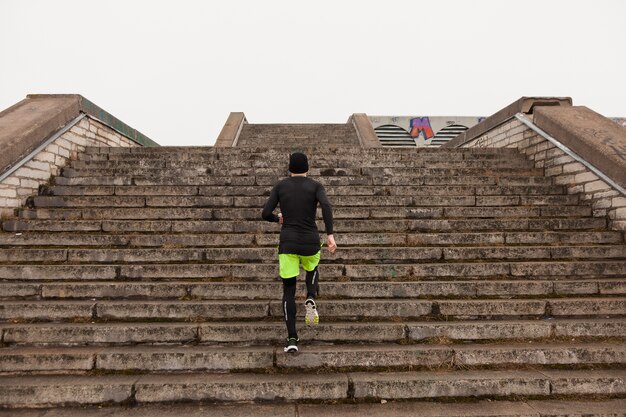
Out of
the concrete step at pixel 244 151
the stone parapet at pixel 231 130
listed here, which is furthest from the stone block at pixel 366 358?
the stone parapet at pixel 231 130

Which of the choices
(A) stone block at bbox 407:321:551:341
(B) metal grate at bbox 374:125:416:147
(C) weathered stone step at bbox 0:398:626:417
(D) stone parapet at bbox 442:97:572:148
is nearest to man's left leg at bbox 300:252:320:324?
(C) weathered stone step at bbox 0:398:626:417

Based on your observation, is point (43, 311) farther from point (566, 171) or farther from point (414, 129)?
point (414, 129)

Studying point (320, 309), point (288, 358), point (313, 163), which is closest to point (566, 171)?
point (313, 163)

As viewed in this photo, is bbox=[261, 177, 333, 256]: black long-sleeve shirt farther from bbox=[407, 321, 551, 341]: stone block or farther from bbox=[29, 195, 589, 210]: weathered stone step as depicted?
bbox=[29, 195, 589, 210]: weathered stone step

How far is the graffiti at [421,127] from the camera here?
20094mm

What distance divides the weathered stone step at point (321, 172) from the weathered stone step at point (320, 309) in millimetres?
3287

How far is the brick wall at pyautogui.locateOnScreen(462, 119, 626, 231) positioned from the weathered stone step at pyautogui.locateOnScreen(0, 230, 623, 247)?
418 millimetres

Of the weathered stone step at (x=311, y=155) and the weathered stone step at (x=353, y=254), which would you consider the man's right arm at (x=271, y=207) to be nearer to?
the weathered stone step at (x=353, y=254)

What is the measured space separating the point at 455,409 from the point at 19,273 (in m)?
5.05

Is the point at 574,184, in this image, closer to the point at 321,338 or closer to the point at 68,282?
the point at 321,338

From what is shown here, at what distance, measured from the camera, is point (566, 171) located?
6.64 m

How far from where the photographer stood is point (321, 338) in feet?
12.8

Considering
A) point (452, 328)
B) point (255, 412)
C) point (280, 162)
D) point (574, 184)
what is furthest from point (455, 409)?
point (280, 162)

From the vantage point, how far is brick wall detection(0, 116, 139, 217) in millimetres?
5854
